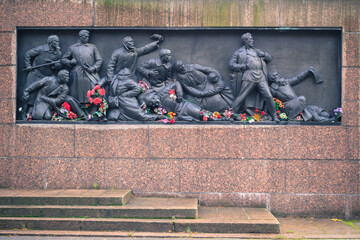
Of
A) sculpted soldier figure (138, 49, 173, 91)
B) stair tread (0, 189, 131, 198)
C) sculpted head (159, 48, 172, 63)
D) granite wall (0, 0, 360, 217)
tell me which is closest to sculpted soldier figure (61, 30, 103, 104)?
granite wall (0, 0, 360, 217)

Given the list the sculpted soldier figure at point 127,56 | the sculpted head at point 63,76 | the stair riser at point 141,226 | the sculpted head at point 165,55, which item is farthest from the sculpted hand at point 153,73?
the stair riser at point 141,226

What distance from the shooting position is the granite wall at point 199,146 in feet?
28.3

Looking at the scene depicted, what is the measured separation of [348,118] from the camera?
28.6ft

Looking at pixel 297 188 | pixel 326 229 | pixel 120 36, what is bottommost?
pixel 326 229

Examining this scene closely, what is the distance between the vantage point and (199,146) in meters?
8.73

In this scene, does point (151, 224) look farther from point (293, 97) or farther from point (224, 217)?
point (293, 97)

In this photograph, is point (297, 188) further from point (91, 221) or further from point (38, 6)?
point (38, 6)

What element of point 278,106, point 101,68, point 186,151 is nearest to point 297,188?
point 278,106

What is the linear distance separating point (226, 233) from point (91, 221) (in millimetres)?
2700

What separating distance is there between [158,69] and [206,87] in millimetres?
1243

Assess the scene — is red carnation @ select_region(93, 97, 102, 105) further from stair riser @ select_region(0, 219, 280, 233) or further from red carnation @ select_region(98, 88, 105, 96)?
stair riser @ select_region(0, 219, 280, 233)

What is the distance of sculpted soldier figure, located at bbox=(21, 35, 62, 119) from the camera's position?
9.01m

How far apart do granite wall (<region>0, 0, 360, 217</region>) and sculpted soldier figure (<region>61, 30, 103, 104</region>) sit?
53 cm

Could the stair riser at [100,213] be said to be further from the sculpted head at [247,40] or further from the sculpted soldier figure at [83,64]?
the sculpted head at [247,40]
